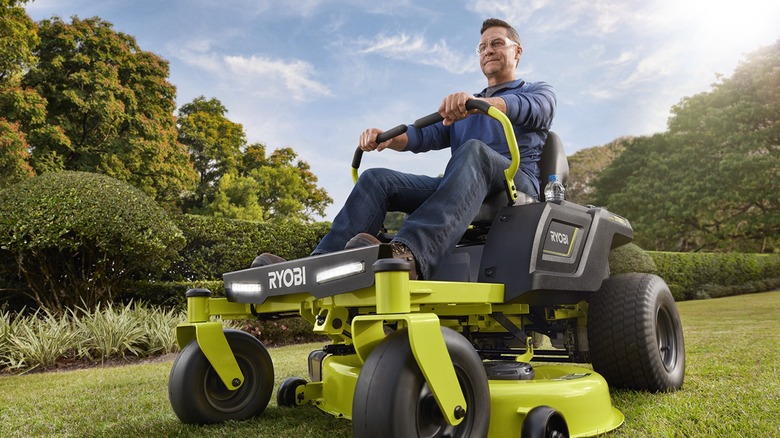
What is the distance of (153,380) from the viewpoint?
15.3 feet

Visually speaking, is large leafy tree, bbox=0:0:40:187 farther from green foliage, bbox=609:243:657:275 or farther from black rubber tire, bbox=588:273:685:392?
green foliage, bbox=609:243:657:275

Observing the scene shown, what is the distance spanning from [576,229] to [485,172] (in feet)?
1.86

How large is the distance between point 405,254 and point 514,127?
114 cm

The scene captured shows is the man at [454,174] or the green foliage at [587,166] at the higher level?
the green foliage at [587,166]

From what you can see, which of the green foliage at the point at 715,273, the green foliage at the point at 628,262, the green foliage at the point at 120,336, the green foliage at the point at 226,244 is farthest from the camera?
the green foliage at the point at 715,273

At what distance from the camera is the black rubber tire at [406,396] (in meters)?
1.54

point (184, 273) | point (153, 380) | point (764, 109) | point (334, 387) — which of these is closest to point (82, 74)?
point (184, 273)

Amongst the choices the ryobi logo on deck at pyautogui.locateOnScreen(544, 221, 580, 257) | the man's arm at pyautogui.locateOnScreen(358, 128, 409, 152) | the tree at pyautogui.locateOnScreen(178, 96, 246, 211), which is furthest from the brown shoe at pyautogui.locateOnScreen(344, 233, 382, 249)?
the tree at pyautogui.locateOnScreen(178, 96, 246, 211)

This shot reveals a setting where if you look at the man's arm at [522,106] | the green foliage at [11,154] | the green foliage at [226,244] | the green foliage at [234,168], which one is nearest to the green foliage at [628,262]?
the green foliage at [226,244]

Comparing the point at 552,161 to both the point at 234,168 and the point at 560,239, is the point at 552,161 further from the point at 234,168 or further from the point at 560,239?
the point at 234,168

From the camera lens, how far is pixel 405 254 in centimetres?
194

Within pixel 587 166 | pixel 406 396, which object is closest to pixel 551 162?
pixel 406 396

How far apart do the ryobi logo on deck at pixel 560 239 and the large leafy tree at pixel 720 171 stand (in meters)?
19.8

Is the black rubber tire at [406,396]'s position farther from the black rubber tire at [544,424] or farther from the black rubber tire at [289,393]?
the black rubber tire at [289,393]
